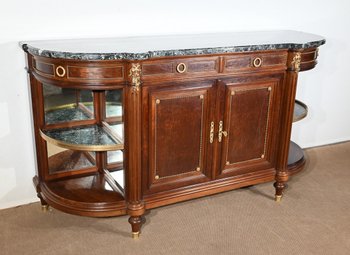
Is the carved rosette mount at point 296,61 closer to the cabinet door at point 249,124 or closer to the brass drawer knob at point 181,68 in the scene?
the cabinet door at point 249,124

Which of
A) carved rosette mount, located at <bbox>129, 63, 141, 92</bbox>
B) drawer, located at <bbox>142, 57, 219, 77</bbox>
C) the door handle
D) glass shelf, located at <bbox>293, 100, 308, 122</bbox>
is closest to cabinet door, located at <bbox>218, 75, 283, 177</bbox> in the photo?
the door handle

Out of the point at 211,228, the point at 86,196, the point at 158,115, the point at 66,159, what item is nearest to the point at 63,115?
the point at 66,159

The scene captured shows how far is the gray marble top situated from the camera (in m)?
1.63

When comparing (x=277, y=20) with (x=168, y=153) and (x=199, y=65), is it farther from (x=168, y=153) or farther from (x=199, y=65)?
(x=168, y=153)

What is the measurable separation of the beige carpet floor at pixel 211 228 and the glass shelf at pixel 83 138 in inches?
16.0

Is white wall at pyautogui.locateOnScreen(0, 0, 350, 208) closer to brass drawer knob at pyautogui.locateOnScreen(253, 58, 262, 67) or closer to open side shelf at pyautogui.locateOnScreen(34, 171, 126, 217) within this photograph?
open side shelf at pyautogui.locateOnScreen(34, 171, 126, 217)

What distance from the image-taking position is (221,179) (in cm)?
209

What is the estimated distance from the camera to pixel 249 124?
206cm

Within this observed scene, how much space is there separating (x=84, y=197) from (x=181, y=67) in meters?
0.73

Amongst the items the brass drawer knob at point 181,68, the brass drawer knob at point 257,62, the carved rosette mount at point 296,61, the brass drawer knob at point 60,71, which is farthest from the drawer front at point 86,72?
the carved rosette mount at point 296,61

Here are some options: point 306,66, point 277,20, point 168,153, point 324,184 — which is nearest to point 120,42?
point 168,153

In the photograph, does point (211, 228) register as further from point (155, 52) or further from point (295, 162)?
point (155, 52)

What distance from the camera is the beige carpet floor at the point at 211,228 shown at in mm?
1843

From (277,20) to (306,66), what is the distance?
546mm
